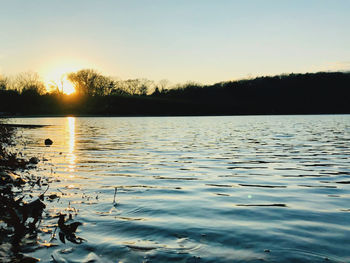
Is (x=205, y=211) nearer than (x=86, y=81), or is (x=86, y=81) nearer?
(x=205, y=211)

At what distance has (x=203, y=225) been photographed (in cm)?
755

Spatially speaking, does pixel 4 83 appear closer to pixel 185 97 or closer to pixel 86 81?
pixel 86 81

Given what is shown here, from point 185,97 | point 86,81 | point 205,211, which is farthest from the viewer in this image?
point 185,97

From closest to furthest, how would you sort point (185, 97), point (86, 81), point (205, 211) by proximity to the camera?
point (205, 211) < point (86, 81) < point (185, 97)

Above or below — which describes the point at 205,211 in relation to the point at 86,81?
below

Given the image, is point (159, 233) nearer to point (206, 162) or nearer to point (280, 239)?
point (280, 239)

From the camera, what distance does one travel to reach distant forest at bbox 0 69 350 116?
131625mm

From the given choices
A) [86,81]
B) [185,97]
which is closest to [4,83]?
[86,81]

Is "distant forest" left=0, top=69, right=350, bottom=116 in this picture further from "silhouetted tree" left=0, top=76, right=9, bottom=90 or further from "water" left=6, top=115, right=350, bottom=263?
"water" left=6, top=115, right=350, bottom=263

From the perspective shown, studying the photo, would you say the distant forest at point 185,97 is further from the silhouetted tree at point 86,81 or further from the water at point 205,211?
the water at point 205,211

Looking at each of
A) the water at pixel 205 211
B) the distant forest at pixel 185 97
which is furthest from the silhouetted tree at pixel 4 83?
the water at pixel 205 211

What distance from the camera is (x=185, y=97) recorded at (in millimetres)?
166875

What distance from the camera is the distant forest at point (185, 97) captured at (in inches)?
5182

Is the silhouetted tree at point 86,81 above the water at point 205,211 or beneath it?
above
